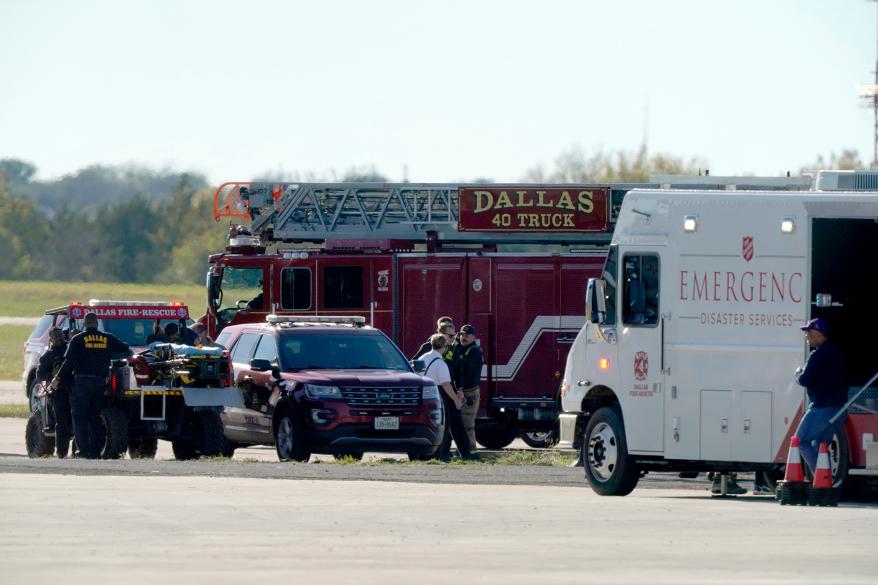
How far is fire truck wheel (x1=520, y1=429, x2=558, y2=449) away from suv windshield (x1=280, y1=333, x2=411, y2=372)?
5523 mm

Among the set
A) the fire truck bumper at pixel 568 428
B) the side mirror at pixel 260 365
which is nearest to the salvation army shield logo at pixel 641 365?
the fire truck bumper at pixel 568 428

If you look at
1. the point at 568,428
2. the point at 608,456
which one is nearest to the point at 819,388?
the point at 608,456

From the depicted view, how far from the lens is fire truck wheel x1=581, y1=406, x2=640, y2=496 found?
57.9 feet

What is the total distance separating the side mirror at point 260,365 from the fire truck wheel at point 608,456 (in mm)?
5617

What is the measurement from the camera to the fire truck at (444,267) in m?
27.5

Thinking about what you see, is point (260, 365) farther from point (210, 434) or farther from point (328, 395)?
point (210, 434)

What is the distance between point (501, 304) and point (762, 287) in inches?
419

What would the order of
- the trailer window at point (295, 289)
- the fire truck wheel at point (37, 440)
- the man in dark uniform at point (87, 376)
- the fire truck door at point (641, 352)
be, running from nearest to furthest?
the fire truck door at point (641, 352) < the man in dark uniform at point (87, 376) < the fire truck wheel at point (37, 440) < the trailer window at point (295, 289)

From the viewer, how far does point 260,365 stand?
74.1 feet

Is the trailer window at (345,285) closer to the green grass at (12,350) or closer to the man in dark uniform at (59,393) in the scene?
the man in dark uniform at (59,393)

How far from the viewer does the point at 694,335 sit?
17.4 metres

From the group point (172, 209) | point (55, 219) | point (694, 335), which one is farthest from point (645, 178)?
point (694, 335)

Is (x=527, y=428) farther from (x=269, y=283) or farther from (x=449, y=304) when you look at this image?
(x=269, y=283)

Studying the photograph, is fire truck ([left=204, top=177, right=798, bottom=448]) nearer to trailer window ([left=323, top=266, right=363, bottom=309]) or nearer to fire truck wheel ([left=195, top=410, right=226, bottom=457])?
trailer window ([left=323, top=266, right=363, bottom=309])
